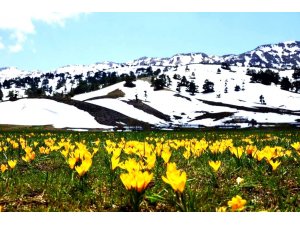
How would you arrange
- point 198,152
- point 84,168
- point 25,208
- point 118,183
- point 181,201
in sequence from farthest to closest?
point 198,152 → point 118,183 → point 84,168 → point 25,208 → point 181,201

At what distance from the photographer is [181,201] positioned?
3.51 m

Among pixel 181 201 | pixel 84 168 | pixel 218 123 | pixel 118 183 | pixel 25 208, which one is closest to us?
pixel 181 201

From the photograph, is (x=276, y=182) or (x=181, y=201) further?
(x=276, y=182)

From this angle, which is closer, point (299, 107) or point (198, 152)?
point (198, 152)

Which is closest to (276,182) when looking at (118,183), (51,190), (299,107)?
(118,183)

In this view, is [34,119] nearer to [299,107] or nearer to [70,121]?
[70,121]

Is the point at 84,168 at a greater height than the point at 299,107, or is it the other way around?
the point at 84,168

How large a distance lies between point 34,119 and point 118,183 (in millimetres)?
102453

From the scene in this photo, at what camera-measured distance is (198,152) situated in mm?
8594
